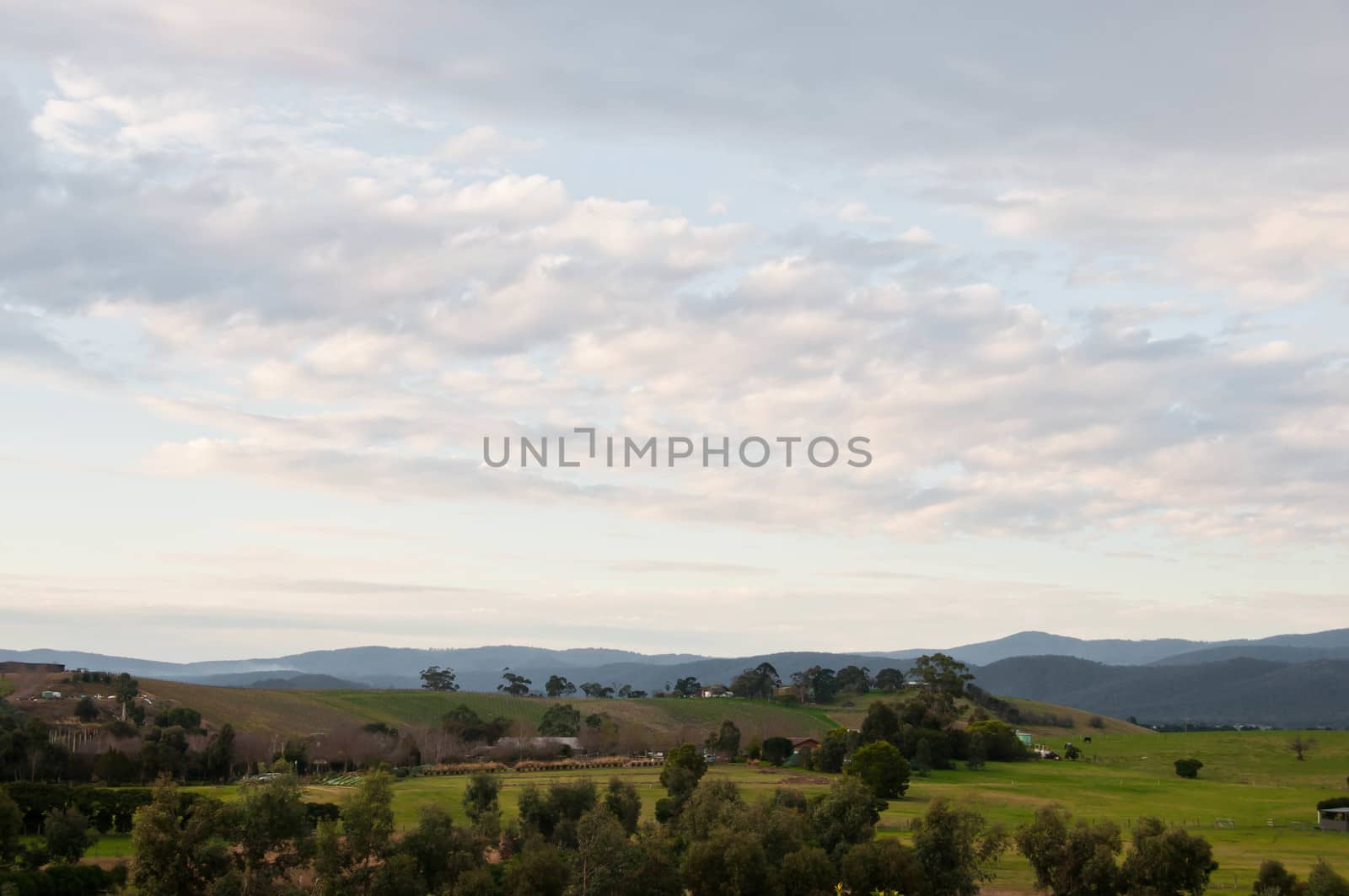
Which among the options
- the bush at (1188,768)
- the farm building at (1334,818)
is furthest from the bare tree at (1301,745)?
the farm building at (1334,818)

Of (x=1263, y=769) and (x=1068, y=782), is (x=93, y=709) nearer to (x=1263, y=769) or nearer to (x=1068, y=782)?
(x=1068, y=782)

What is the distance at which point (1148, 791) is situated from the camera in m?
115

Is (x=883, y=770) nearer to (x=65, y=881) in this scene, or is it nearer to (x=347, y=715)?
(x=65, y=881)

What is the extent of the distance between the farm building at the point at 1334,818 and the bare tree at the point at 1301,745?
166 ft

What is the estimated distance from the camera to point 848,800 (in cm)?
7275

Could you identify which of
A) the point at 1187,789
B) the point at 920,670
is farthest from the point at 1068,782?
the point at 920,670

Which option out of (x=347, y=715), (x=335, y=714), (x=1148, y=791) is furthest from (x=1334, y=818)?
(x=335, y=714)

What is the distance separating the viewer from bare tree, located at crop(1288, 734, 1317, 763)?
143 meters

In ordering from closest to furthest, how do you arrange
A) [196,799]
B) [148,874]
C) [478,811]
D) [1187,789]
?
1. [148,874]
2. [196,799]
3. [478,811]
4. [1187,789]

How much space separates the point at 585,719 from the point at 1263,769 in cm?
9476

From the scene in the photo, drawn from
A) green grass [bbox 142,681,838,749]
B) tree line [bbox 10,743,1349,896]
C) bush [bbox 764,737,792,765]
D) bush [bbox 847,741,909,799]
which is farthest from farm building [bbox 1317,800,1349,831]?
green grass [bbox 142,681,838,749]

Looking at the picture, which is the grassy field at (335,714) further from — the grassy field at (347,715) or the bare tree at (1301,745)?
the bare tree at (1301,745)

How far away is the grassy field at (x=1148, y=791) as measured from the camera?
267ft

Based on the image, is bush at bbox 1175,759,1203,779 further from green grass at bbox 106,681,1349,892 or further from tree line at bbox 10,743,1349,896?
tree line at bbox 10,743,1349,896
